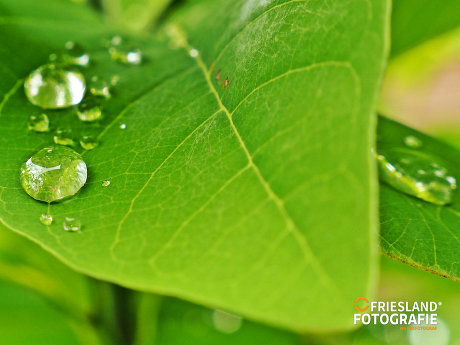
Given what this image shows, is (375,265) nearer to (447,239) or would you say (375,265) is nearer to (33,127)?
(447,239)

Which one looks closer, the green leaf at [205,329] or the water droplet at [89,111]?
the water droplet at [89,111]

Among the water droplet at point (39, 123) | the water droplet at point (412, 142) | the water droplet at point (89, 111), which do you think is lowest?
the water droplet at point (39, 123)

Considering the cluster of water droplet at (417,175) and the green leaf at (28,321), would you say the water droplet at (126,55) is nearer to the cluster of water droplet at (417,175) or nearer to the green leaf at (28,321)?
→ the cluster of water droplet at (417,175)

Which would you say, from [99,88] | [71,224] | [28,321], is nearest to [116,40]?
[99,88]

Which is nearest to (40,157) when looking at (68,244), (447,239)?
(68,244)

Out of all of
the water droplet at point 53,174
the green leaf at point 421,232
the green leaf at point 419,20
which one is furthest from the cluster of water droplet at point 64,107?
the green leaf at point 419,20

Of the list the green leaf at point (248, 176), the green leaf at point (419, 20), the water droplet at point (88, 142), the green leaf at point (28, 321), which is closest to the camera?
the green leaf at point (248, 176)
